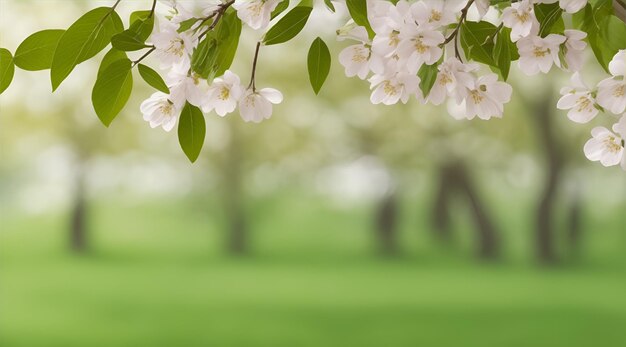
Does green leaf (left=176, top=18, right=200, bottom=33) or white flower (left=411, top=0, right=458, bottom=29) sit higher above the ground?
green leaf (left=176, top=18, right=200, bottom=33)

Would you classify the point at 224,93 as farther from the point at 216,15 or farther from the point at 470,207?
the point at 470,207

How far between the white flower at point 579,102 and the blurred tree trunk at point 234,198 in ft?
20.2

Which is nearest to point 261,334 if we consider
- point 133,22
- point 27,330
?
point 27,330

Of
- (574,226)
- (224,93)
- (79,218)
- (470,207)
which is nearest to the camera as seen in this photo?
(224,93)

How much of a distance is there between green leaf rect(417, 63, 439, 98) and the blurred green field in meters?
5.92

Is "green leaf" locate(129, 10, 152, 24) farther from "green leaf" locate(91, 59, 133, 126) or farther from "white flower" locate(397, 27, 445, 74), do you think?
"white flower" locate(397, 27, 445, 74)

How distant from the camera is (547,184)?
6.43 meters

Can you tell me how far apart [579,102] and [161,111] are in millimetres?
389

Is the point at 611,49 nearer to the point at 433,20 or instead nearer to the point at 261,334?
the point at 433,20

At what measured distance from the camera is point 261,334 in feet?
21.7

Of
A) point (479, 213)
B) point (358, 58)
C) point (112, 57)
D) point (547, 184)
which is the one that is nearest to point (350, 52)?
point (358, 58)

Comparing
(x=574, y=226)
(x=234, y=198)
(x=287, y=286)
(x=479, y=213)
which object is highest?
(x=234, y=198)

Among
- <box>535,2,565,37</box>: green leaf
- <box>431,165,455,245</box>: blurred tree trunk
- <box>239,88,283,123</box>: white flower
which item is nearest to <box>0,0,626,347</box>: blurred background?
<box>431,165,455,245</box>: blurred tree trunk

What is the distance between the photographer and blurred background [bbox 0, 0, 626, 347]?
657cm
